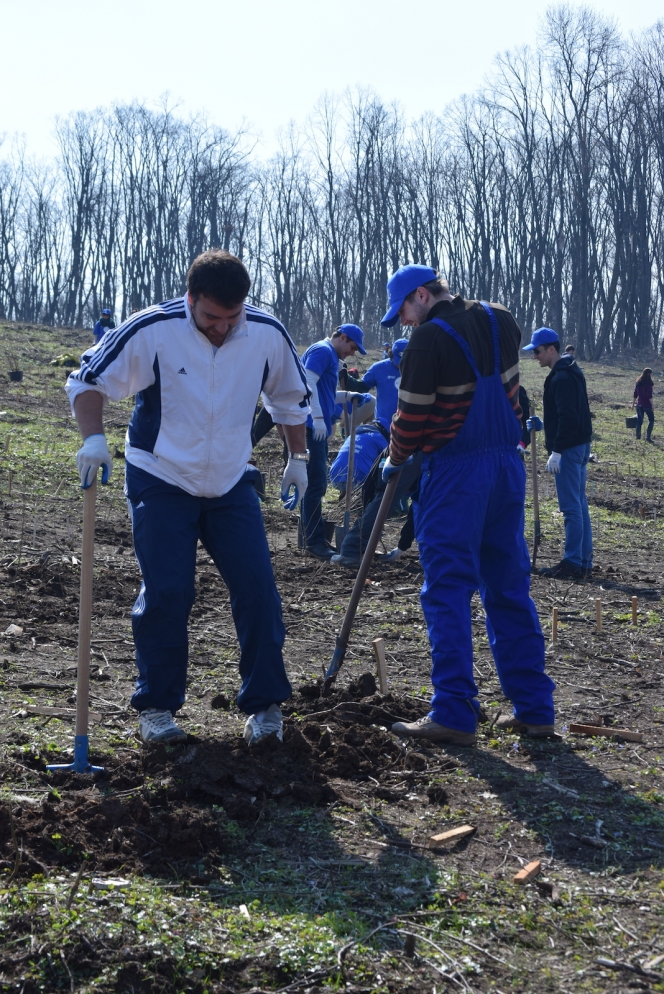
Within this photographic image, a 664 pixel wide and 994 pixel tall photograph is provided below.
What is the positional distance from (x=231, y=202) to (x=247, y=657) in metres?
52.1

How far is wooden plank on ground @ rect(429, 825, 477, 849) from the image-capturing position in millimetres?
3215

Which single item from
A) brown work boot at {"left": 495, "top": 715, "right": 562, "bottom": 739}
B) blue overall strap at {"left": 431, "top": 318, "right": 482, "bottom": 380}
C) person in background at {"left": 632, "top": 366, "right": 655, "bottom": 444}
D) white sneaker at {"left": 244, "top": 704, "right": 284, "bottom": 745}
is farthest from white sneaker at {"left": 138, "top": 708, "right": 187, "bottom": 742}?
person in background at {"left": 632, "top": 366, "right": 655, "bottom": 444}

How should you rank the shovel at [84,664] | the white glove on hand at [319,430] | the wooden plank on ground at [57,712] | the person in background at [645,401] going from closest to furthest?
the shovel at [84,664]
the wooden plank on ground at [57,712]
the white glove on hand at [319,430]
the person in background at [645,401]

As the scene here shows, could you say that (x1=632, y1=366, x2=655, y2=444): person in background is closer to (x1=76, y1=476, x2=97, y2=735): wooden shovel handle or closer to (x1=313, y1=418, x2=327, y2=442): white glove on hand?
(x1=313, y1=418, x2=327, y2=442): white glove on hand

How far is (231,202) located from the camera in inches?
2090

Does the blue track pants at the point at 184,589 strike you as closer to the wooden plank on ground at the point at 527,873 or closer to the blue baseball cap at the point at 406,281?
the blue baseball cap at the point at 406,281

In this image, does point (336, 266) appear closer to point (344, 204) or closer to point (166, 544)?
point (344, 204)

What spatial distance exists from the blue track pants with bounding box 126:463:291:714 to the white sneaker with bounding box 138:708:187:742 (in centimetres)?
5

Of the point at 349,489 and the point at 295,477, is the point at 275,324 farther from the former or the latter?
the point at 349,489

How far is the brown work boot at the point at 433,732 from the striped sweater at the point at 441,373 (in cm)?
117

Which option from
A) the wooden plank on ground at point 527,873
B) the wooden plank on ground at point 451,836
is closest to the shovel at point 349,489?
the wooden plank on ground at point 451,836

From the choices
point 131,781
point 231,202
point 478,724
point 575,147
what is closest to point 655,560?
point 478,724

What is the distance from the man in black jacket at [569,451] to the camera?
28.8 feet

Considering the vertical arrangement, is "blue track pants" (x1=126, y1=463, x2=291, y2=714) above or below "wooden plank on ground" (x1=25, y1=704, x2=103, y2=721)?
above
